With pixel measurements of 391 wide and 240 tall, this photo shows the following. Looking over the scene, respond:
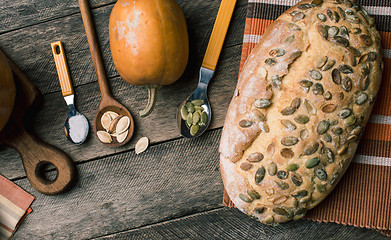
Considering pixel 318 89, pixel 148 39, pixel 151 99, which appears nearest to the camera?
pixel 318 89

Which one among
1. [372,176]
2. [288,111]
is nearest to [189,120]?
[288,111]

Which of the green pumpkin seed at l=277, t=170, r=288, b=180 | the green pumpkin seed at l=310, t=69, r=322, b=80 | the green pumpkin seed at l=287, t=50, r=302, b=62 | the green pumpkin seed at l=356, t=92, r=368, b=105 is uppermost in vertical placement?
the green pumpkin seed at l=287, t=50, r=302, b=62

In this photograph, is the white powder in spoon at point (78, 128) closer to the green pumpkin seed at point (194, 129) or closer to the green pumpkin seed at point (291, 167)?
the green pumpkin seed at point (194, 129)

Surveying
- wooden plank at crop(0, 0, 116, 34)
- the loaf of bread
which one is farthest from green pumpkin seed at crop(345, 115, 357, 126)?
wooden plank at crop(0, 0, 116, 34)

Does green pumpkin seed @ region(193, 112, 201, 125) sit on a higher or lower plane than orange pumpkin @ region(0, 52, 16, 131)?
lower

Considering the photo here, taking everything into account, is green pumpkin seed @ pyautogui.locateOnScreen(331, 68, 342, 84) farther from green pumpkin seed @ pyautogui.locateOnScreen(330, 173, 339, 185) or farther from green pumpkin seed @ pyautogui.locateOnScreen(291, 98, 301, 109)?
green pumpkin seed @ pyautogui.locateOnScreen(330, 173, 339, 185)

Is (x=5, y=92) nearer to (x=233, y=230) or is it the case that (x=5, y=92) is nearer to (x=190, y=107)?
(x=190, y=107)

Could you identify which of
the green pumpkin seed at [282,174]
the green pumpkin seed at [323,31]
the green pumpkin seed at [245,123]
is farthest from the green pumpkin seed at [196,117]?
the green pumpkin seed at [323,31]
